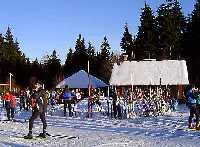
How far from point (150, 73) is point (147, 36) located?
27.7m

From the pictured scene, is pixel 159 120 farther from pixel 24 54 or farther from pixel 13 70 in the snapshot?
pixel 24 54

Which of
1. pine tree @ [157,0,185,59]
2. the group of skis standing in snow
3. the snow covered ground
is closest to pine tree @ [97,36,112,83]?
pine tree @ [157,0,185,59]

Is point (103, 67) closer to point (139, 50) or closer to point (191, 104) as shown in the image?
point (139, 50)

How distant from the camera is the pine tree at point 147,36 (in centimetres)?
7269

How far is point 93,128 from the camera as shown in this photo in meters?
20.0

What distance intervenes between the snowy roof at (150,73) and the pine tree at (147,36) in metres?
23.4

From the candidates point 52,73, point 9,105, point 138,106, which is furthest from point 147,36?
point 9,105

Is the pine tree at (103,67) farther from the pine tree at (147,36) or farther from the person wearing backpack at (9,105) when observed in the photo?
the person wearing backpack at (9,105)

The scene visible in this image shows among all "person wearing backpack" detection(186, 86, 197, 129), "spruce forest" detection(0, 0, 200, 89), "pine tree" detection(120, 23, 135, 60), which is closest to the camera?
"person wearing backpack" detection(186, 86, 197, 129)

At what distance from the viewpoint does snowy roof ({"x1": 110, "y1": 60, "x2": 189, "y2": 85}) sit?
45.2 meters

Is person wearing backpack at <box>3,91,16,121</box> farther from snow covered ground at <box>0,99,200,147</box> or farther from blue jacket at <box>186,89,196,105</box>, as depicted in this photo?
blue jacket at <box>186,89,196,105</box>

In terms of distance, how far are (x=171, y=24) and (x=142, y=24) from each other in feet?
18.9

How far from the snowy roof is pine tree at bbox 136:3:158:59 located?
23.4m

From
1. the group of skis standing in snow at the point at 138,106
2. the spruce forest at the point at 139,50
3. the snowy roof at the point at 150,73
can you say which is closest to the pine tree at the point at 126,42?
the spruce forest at the point at 139,50
